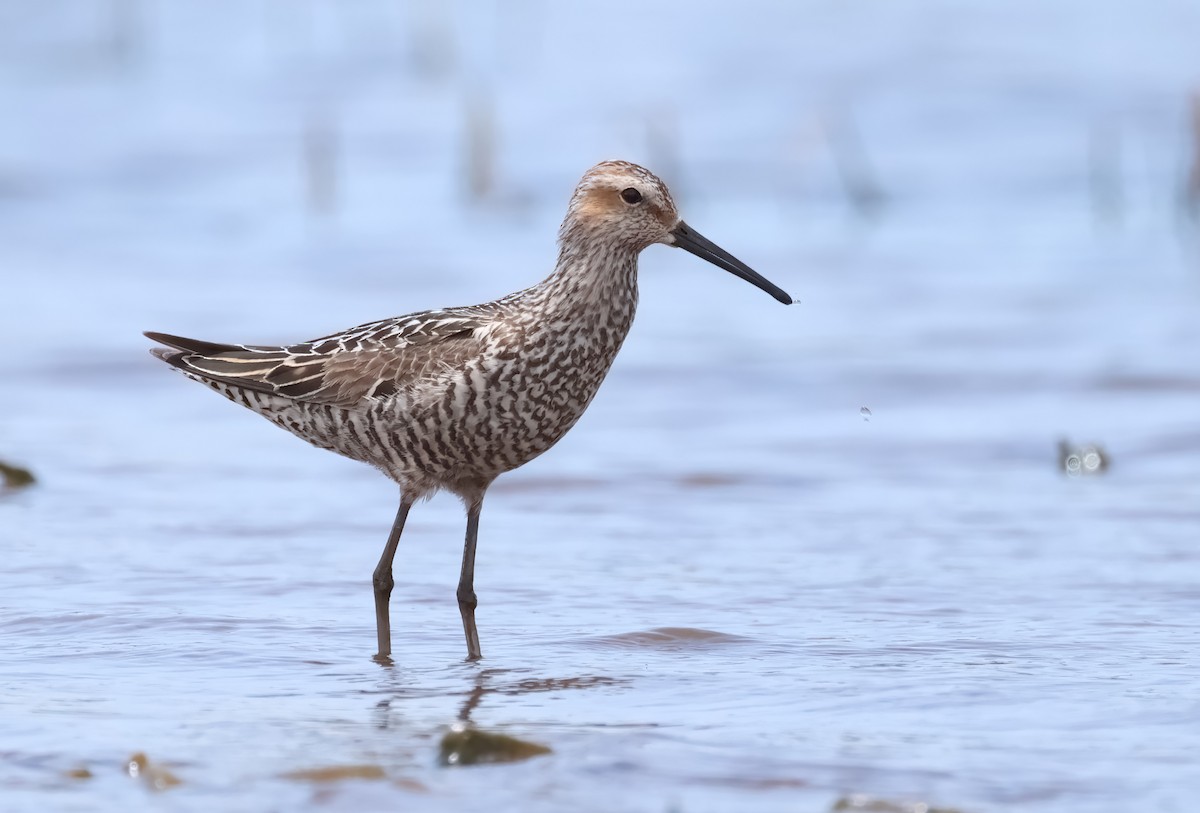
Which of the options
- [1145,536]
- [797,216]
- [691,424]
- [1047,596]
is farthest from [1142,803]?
[797,216]

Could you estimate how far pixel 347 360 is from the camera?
302 inches

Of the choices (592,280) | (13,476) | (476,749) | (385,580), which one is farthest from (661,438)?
(476,749)

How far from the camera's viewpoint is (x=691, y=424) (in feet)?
39.5

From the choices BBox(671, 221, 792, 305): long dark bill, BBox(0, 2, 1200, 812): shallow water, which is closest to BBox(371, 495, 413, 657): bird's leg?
BBox(0, 2, 1200, 812): shallow water

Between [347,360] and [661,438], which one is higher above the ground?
[347,360]

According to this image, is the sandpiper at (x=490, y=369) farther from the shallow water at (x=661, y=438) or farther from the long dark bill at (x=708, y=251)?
the shallow water at (x=661, y=438)

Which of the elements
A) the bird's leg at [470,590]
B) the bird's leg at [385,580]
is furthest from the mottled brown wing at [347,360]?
the bird's leg at [470,590]

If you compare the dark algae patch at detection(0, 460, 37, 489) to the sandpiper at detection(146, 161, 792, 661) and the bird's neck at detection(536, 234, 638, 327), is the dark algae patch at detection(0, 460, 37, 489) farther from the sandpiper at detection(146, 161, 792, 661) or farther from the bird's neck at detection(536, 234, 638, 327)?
the bird's neck at detection(536, 234, 638, 327)

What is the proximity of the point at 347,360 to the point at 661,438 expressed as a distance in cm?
424

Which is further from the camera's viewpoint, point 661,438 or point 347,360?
point 661,438

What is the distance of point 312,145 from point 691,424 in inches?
360

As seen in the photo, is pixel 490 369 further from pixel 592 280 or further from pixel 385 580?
pixel 385 580

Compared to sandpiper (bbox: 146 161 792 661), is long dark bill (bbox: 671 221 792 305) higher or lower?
higher

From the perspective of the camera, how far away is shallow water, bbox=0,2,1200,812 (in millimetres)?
6219
